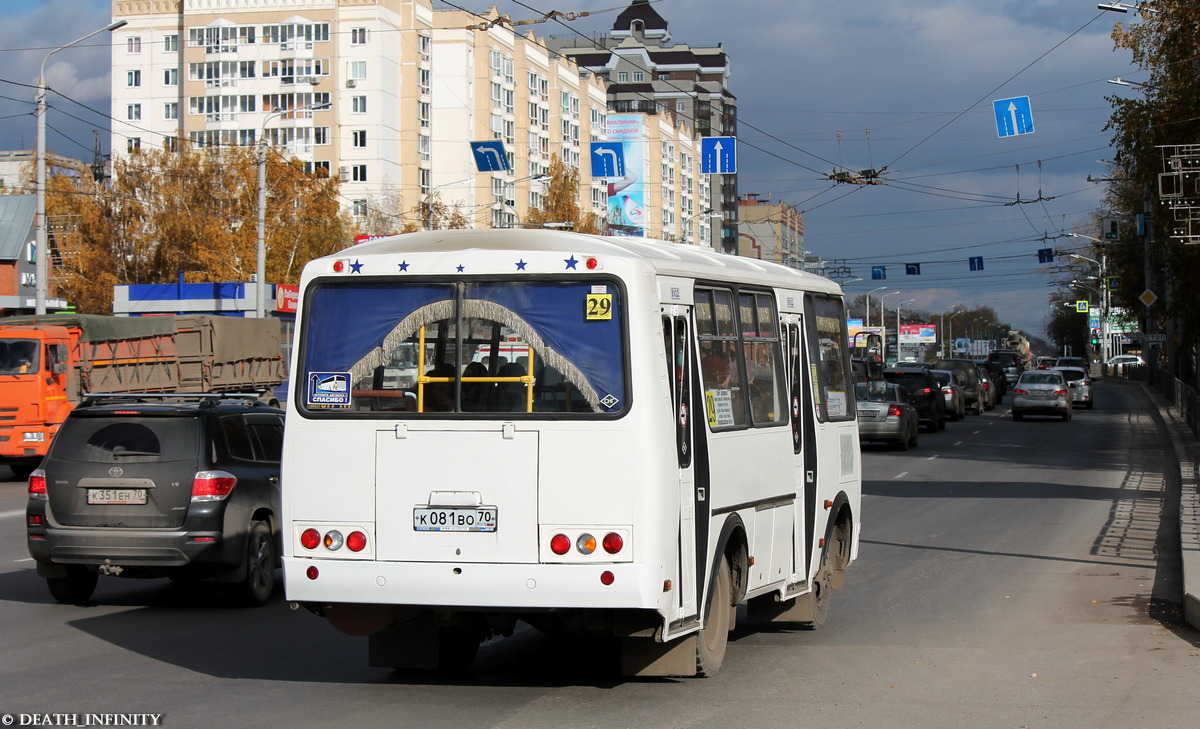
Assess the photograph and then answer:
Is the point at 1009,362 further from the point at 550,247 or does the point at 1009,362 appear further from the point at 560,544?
the point at 560,544

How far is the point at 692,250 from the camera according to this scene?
29.0ft

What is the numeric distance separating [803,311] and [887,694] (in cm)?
315

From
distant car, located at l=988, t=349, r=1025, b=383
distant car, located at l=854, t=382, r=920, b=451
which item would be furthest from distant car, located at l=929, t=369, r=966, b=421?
distant car, located at l=988, t=349, r=1025, b=383

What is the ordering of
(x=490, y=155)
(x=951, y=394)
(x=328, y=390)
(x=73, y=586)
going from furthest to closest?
(x=490, y=155) < (x=951, y=394) < (x=73, y=586) < (x=328, y=390)

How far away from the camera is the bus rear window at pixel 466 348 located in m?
7.26

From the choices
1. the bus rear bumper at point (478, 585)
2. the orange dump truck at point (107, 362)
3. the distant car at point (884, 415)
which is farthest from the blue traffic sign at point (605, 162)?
the bus rear bumper at point (478, 585)

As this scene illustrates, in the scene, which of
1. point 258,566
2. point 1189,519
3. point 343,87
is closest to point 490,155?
point 343,87

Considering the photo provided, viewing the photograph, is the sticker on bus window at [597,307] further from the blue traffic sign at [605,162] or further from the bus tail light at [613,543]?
the blue traffic sign at [605,162]

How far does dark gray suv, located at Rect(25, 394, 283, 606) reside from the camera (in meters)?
10.5

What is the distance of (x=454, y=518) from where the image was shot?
23.9 feet

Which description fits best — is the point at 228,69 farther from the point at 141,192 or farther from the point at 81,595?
the point at 81,595

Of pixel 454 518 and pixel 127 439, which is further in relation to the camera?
pixel 127 439

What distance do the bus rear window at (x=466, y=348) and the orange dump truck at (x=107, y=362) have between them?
16.4 meters

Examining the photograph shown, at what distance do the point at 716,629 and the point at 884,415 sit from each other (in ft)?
78.6
